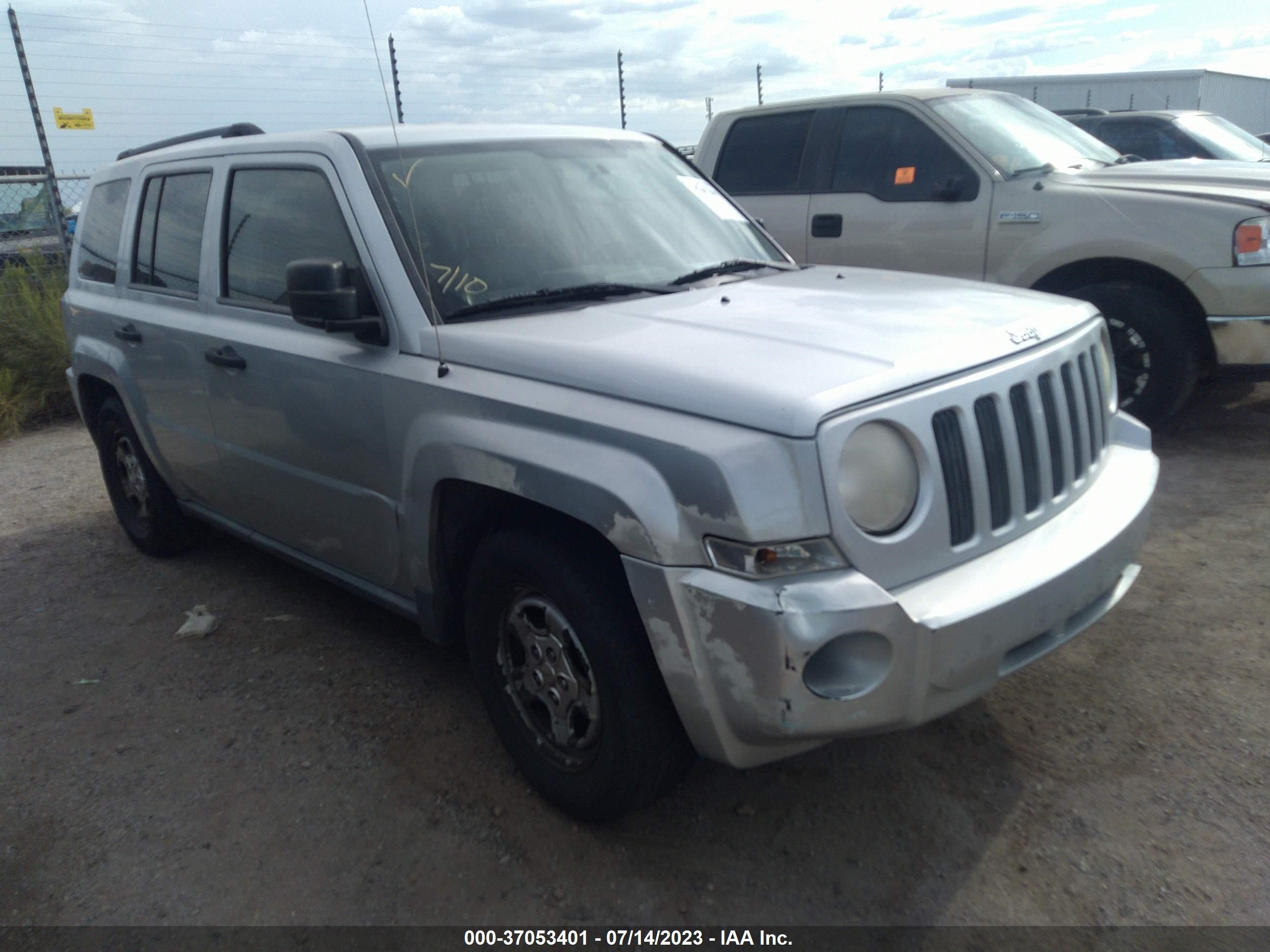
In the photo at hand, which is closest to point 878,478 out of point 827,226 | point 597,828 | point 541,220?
point 597,828

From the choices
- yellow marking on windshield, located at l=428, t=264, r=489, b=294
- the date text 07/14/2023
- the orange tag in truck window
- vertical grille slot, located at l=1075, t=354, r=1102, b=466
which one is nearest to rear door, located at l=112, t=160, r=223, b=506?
yellow marking on windshield, located at l=428, t=264, r=489, b=294

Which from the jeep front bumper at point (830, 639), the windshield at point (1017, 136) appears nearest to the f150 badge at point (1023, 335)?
the jeep front bumper at point (830, 639)

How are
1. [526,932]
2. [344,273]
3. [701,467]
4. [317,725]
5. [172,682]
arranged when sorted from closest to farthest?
[701,467] → [526,932] → [344,273] → [317,725] → [172,682]

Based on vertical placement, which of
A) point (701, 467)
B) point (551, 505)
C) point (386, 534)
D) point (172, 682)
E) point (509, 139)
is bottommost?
point (172, 682)

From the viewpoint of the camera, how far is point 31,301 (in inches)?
349

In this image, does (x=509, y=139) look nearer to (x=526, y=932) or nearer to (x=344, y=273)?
(x=344, y=273)

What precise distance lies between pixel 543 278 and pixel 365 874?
70.1 inches

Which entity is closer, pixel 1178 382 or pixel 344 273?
pixel 344 273

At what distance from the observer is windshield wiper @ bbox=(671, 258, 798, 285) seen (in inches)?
135

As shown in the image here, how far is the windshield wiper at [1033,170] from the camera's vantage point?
20.0 feet

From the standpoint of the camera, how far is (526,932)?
2.49 m

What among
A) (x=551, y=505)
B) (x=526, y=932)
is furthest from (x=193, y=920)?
(x=551, y=505)

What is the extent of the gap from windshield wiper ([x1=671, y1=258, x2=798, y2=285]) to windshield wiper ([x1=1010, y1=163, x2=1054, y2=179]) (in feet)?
9.43

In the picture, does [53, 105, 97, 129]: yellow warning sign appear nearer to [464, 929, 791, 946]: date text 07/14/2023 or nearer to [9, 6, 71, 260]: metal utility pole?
[9, 6, 71, 260]: metal utility pole
